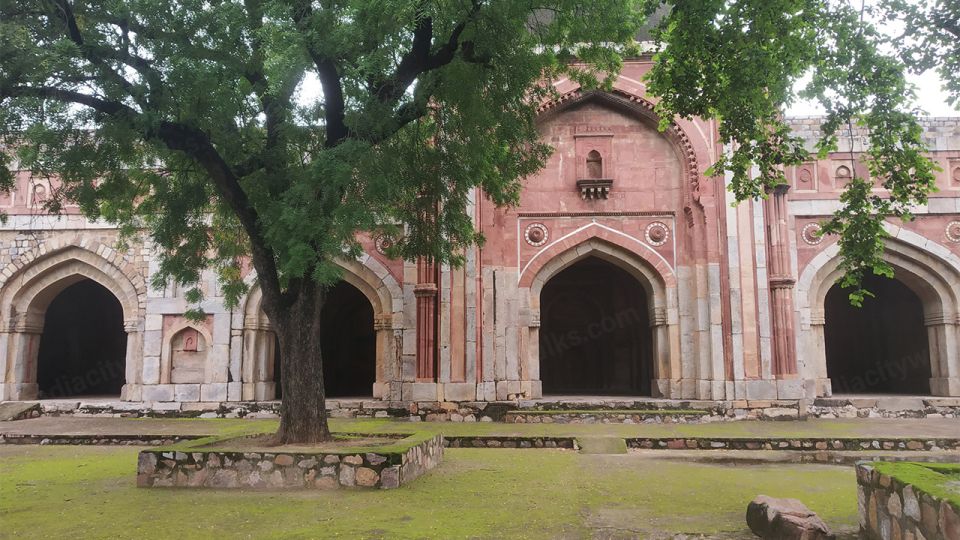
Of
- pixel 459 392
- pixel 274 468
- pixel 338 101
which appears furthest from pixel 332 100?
pixel 459 392

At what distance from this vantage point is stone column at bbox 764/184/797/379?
12.9 m

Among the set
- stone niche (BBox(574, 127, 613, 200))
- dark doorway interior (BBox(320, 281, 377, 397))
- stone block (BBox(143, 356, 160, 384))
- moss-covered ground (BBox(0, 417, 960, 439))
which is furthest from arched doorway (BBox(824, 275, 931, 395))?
stone block (BBox(143, 356, 160, 384))

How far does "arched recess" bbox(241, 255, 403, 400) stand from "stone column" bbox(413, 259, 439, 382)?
0.54 m

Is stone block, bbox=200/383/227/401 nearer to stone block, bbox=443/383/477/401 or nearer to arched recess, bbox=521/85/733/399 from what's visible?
stone block, bbox=443/383/477/401

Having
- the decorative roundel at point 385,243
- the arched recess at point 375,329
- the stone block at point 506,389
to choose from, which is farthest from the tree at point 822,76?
the arched recess at point 375,329

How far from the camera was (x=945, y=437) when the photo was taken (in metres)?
9.53

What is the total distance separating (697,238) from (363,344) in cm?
1009

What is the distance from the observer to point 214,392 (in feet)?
44.1

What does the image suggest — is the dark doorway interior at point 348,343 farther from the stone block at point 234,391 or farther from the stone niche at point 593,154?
the stone niche at point 593,154

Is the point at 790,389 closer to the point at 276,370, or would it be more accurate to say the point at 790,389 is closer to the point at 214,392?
the point at 276,370

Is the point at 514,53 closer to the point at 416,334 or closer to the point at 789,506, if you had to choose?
the point at 789,506

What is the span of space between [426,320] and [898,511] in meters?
9.98

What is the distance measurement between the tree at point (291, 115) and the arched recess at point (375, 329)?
5.06 metres

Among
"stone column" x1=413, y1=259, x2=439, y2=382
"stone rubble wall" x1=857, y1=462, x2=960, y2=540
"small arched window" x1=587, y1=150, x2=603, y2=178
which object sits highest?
"small arched window" x1=587, y1=150, x2=603, y2=178
